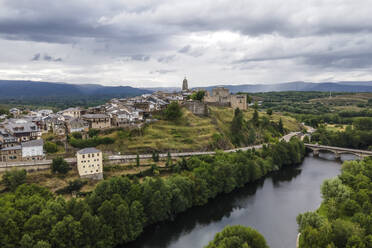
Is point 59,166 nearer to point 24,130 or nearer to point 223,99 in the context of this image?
point 24,130

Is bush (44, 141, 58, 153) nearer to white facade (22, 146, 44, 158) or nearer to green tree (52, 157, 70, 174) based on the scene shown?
white facade (22, 146, 44, 158)

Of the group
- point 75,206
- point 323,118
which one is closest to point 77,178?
point 75,206

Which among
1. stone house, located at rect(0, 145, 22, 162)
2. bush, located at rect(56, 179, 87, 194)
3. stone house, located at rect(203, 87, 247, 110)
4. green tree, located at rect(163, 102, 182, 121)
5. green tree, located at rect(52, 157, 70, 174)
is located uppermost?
stone house, located at rect(203, 87, 247, 110)

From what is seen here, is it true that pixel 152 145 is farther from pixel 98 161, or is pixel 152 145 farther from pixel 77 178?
pixel 77 178

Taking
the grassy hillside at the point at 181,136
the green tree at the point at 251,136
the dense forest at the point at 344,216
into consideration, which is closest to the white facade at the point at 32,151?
the grassy hillside at the point at 181,136

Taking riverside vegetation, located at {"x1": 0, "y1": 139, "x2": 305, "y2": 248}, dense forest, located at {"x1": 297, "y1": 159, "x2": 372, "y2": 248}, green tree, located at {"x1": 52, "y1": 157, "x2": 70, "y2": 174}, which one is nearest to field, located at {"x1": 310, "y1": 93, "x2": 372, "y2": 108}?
dense forest, located at {"x1": 297, "y1": 159, "x2": 372, "y2": 248}

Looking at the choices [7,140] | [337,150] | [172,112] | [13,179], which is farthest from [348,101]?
[13,179]

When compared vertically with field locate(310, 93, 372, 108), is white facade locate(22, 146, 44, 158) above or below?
below

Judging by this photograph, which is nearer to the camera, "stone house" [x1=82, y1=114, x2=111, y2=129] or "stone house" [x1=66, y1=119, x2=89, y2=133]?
"stone house" [x1=66, y1=119, x2=89, y2=133]

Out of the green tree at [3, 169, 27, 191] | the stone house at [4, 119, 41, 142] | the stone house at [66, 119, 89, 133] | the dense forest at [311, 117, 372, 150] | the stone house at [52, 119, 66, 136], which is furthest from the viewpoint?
the dense forest at [311, 117, 372, 150]
